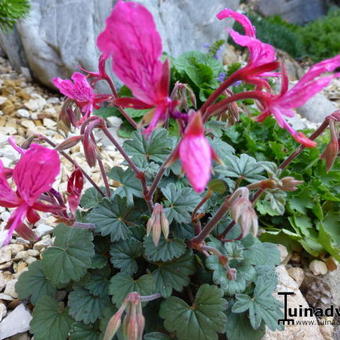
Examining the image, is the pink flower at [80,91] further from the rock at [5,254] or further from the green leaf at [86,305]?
the rock at [5,254]

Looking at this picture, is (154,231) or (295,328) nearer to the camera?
(154,231)

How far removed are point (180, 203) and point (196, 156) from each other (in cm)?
55

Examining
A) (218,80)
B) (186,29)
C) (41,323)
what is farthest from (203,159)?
(186,29)

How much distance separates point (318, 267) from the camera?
1.80 m

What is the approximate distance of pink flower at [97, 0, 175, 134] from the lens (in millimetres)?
590

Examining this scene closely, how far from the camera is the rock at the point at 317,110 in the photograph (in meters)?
3.68

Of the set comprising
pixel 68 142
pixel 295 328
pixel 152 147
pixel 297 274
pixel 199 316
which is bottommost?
pixel 297 274

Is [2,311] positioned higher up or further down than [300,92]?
further down

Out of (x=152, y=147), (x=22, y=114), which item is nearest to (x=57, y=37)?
(x=22, y=114)

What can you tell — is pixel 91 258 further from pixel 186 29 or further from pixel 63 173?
pixel 186 29

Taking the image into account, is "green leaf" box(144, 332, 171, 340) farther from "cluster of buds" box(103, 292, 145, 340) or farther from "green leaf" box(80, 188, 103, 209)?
"green leaf" box(80, 188, 103, 209)

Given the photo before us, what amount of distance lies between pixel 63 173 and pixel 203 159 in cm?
150

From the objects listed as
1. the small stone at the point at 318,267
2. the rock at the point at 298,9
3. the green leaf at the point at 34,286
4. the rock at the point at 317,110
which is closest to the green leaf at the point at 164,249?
the green leaf at the point at 34,286

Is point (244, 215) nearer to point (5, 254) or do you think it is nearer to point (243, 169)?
point (243, 169)
